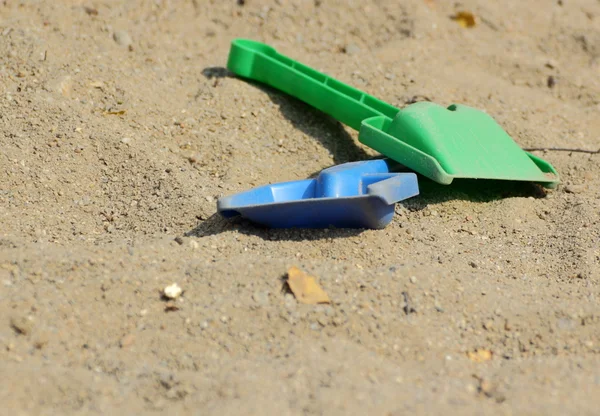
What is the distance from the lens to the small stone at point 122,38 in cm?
302

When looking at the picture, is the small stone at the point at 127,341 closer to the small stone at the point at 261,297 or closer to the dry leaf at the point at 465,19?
the small stone at the point at 261,297

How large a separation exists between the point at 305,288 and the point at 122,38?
1.66 m

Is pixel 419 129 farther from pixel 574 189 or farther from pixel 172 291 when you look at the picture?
pixel 172 291

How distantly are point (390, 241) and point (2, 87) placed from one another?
1.47 m

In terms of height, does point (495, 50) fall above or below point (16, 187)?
above

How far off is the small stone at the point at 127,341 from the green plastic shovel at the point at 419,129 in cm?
104

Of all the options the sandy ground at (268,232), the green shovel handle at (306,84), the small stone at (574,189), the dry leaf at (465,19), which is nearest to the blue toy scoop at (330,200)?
the sandy ground at (268,232)

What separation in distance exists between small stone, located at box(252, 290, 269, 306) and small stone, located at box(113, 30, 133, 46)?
5.24ft

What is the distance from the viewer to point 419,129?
7.71 feet

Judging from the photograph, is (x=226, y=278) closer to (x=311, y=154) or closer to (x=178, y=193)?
(x=178, y=193)

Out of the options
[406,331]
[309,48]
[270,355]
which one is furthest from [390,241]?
[309,48]

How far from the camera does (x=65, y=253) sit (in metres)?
1.95

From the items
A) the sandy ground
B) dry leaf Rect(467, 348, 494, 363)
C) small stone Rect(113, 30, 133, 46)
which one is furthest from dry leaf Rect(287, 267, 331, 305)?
small stone Rect(113, 30, 133, 46)

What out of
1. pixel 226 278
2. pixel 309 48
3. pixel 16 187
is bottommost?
pixel 16 187
